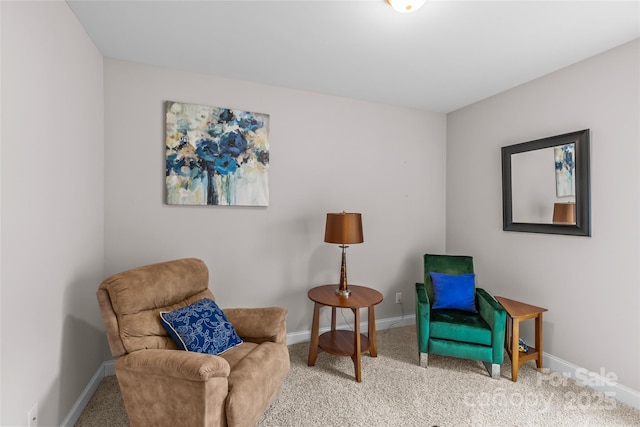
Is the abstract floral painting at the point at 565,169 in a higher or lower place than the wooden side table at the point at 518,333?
higher

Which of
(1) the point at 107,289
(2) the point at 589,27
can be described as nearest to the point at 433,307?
(2) the point at 589,27

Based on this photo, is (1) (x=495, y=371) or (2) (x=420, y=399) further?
(1) (x=495, y=371)

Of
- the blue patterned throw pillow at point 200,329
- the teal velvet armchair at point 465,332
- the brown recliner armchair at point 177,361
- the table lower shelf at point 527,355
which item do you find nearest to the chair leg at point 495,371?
the teal velvet armchair at point 465,332

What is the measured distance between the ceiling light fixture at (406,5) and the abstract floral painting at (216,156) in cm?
148

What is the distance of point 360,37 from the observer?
210 cm

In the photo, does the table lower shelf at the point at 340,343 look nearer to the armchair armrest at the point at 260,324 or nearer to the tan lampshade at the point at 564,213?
the armchair armrest at the point at 260,324

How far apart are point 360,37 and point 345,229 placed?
1392 mm

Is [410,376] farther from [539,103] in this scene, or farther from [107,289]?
[539,103]

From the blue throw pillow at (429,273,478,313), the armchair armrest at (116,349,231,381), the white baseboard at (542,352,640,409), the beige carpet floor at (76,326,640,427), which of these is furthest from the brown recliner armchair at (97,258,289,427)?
the white baseboard at (542,352,640,409)

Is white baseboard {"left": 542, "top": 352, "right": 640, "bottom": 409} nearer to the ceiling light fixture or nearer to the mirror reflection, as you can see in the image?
the mirror reflection

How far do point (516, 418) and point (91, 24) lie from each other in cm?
369

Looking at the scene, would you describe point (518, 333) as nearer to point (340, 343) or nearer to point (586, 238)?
point (586, 238)

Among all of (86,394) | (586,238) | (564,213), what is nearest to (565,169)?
(564,213)

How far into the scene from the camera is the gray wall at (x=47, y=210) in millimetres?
1312
